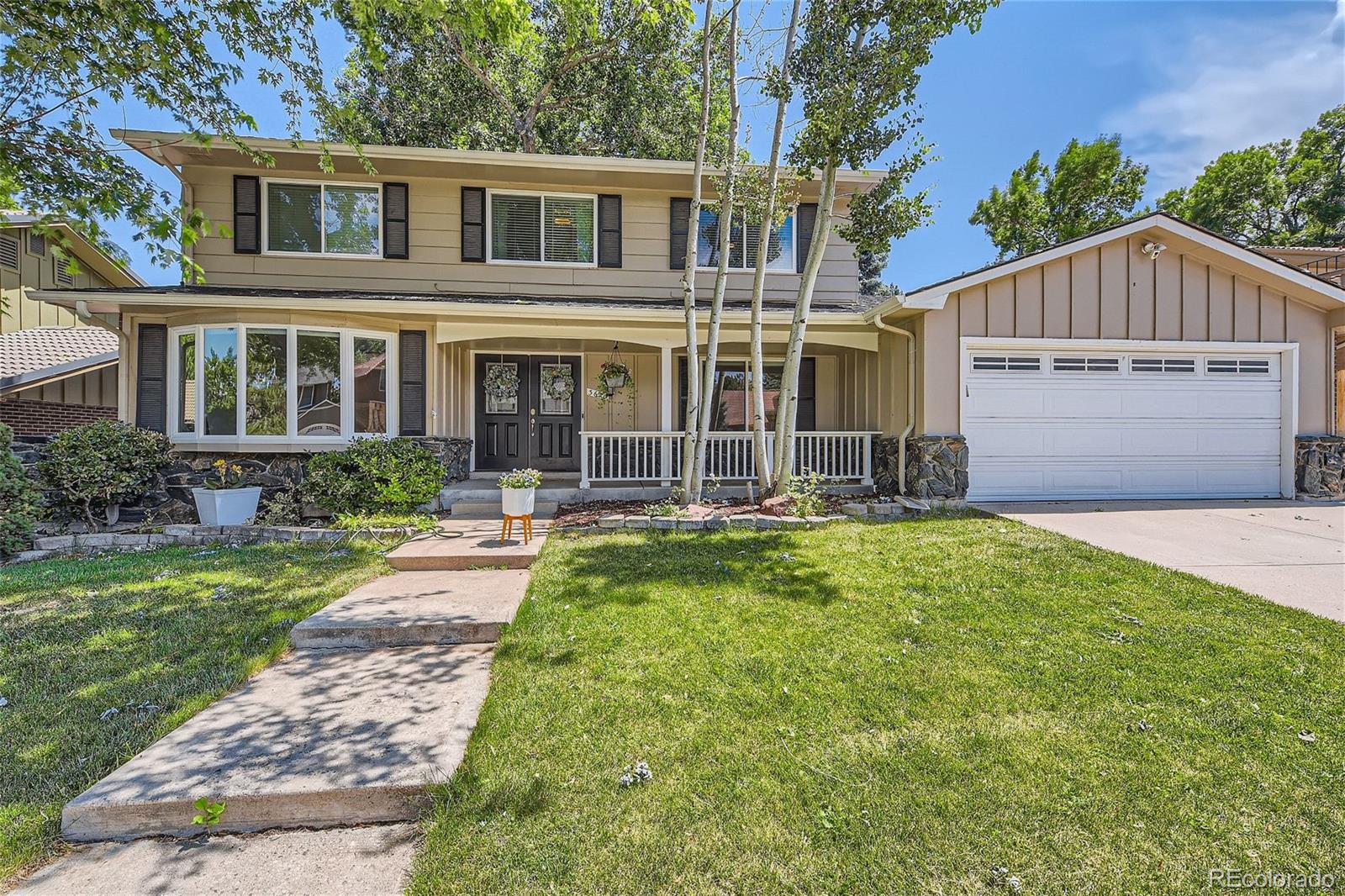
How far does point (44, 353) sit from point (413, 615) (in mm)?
13875

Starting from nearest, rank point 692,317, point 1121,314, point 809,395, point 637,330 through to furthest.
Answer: point 692,317, point 1121,314, point 637,330, point 809,395

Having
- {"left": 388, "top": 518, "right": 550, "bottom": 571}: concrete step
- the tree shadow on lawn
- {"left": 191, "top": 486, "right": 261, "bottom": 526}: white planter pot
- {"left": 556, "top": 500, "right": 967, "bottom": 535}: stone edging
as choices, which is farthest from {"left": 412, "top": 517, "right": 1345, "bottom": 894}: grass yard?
{"left": 191, "top": 486, "right": 261, "bottom": 526}: white planter pot

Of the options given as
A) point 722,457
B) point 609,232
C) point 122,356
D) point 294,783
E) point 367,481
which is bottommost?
point 294,783

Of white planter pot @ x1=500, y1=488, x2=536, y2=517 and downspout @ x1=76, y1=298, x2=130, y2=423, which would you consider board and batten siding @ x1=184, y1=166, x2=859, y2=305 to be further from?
white planter pot @ x1=500, y1=488, x2=536, y2=517

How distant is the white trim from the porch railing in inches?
81.7

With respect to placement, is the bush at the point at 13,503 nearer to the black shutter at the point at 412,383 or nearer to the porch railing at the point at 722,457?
the black shutter at the point at 412,383

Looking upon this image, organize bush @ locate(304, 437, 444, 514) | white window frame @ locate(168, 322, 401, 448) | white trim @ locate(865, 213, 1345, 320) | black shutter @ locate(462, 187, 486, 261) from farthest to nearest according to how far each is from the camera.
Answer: black shutter @ locate(462, 187, 486, 261) < white window frame @ locate(168, 322, 401, 448) < white trim @ locate(865, 213, 1345, 320) < bush @ locate(304, 437, 444, 514)

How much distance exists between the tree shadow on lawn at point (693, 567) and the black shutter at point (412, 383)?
387 cm

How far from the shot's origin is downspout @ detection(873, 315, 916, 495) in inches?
313

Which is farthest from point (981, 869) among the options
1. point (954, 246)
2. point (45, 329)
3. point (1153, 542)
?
point (954, 246)

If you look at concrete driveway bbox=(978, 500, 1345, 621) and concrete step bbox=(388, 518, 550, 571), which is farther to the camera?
concrete step bbox=(388, 518, 550, 571)

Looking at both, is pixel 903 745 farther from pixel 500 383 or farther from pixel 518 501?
pixel 500 383

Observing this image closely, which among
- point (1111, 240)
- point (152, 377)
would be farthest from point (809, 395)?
point (152, 377)

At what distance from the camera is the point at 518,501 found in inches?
224
